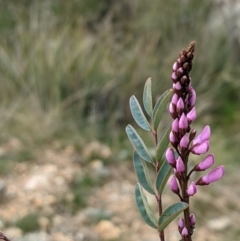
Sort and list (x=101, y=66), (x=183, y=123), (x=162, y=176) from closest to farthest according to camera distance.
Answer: (x=183, y=123) → (x=162, y=176) → (x=101, y=66)

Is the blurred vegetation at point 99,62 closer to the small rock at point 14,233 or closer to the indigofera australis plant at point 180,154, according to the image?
the small rock at point 14,233

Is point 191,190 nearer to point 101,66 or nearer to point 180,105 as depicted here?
point 180,105

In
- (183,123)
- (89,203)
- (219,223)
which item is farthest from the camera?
(89,203)

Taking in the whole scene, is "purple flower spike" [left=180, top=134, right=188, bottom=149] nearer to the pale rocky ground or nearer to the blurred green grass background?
the pale rocky ground

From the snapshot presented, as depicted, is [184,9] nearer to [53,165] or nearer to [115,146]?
[115,146]

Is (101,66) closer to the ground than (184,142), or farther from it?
farther from it

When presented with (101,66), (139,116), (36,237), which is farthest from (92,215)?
(139,116)
